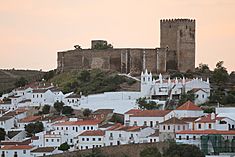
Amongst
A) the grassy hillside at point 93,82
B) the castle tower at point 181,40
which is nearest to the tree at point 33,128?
the grassy hillside at point 93,82

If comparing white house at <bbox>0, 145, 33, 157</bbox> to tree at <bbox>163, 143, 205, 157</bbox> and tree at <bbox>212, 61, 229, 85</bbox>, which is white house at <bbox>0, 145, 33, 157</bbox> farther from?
tree at <bbox>212, 61, 229, 85</bbox>

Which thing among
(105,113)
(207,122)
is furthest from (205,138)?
(105,113)

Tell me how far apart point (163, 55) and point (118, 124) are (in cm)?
1512

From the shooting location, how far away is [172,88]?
58219 millimetres

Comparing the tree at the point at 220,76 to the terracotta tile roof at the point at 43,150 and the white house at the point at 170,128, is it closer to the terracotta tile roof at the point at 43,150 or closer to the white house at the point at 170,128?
the white house at the point at 170,128

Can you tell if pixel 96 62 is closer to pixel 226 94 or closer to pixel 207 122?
pixel 226 94

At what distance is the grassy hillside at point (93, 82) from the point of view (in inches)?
2433

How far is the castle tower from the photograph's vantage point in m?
67.6

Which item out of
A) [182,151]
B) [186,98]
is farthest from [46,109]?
[182,151]

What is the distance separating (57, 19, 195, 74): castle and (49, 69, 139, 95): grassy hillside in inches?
52.7

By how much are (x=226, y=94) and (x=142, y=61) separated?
10461 millimetres

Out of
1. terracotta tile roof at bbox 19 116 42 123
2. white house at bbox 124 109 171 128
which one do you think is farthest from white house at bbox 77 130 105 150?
terracotta tile roof at bbox 19 116 42 123

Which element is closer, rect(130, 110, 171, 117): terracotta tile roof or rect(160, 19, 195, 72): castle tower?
rect(130, 110, 171, 117): terracotta tile roof

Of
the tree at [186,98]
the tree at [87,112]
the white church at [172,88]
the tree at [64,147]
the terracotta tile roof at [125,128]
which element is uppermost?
the white church at [172,88]
